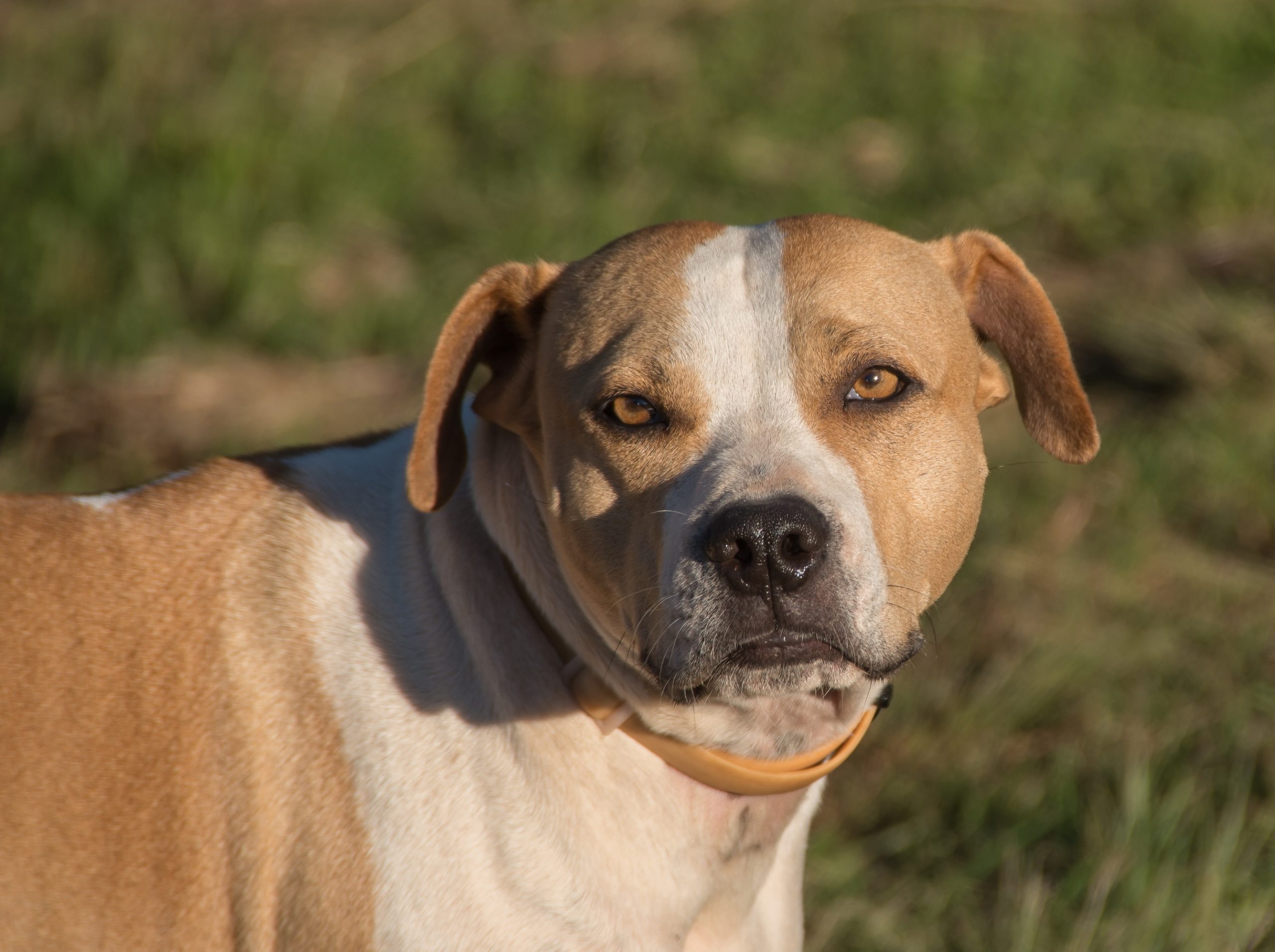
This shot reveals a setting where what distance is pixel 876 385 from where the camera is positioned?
2.57 m

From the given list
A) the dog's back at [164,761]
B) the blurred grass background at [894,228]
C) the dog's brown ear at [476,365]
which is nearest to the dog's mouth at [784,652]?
the dog's brown ear at [476,365]

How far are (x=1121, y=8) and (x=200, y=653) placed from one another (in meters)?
8.26

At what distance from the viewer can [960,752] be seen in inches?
162

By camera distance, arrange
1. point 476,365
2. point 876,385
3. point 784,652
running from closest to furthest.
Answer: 1. point 784,652
2. point 876,385
3. point 476,365

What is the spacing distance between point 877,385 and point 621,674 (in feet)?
2.38

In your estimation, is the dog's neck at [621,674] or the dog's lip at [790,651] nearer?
the dog's lip at [790,651]

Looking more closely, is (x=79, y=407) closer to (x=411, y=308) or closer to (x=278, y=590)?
(x=411, y=308)

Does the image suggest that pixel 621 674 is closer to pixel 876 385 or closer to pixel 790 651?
pixel 790 651

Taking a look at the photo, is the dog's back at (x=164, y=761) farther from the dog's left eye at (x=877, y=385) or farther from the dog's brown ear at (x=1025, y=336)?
the dog's brown ear at (x=1025, y=336)

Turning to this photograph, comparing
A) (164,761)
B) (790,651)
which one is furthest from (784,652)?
(164,761)

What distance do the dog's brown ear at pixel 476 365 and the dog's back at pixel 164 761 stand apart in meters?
0.36

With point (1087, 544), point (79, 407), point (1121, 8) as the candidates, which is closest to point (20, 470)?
point (79, 407)

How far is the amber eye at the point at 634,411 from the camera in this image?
100 inches

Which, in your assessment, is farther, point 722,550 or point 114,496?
point 114,496
